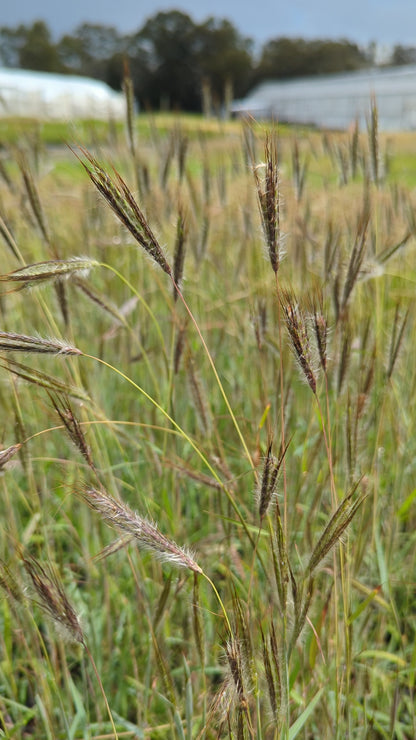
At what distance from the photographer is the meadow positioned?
23.0 inches

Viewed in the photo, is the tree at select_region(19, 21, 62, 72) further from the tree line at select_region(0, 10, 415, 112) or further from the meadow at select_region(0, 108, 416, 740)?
the meadow at select_region(0, 108, 416, 740)

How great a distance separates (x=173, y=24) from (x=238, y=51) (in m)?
5.35

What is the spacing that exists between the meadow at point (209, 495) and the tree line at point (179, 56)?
38.9 metres

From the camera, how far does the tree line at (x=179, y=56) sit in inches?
1594

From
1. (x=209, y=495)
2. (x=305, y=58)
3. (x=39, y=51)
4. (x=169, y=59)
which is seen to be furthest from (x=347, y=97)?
(x=209, y=495)

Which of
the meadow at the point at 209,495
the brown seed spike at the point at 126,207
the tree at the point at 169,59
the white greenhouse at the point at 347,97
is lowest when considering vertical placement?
the meadow at the point at 209,495

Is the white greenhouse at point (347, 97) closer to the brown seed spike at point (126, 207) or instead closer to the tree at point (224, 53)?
the tree at point (224, 53)

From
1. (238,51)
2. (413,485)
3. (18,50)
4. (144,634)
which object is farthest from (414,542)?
(18,50)

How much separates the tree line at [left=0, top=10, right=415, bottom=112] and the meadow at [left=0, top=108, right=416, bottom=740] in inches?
1532

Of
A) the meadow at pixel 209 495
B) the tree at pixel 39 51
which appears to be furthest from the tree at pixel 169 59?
the meadow at pixel 209 495

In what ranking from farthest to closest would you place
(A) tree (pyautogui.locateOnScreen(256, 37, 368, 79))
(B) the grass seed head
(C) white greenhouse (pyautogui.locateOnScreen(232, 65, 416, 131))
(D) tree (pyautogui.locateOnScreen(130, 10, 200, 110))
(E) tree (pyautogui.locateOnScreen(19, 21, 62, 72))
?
1. (A) tree (pyautogui.locateOnScreen(256, 37, 368, 79))
2. (E) tree (pyautogui.locateOnScreen(19, 21, 62, 72))
3. (D) tree (pyautogui.locateOnScreen(130, 10, 200, 110))
4. (C) white greenhouse (pyautogui.locateOnScreen(232, 65, 416, 131))
5. (B) the grass seed head

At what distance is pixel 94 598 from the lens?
1.11m

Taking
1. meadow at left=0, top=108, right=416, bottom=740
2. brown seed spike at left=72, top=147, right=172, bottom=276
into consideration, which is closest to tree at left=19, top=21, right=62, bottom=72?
meadow at left=0, top=108, right=416, bottom=740

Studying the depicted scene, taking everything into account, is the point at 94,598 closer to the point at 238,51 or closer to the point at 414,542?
the point at 414,542
